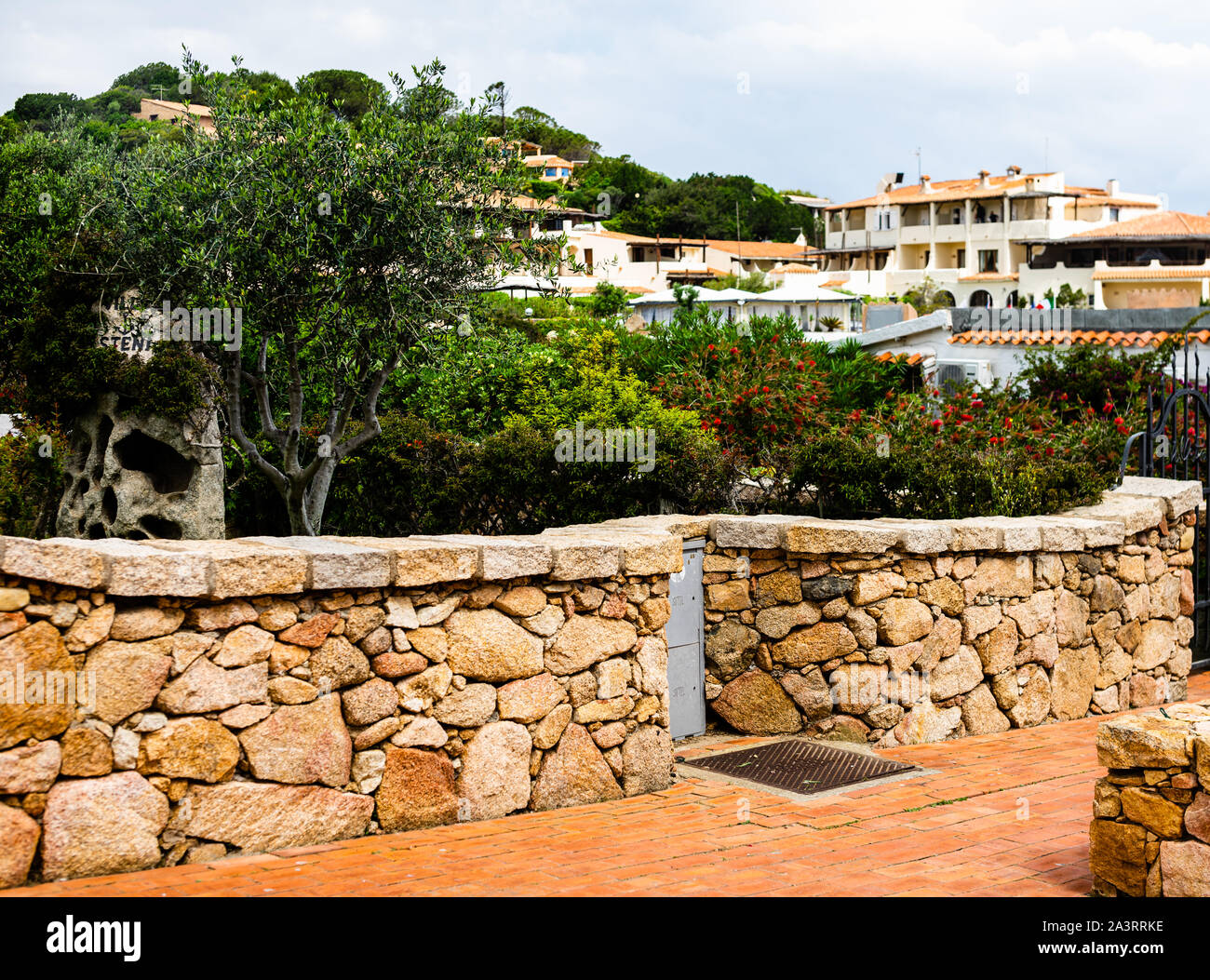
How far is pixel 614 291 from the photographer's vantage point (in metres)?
31.7

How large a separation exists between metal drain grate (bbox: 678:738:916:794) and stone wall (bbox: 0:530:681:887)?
53 centimetres

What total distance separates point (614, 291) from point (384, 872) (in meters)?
27.9

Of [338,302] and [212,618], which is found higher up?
[338,302]

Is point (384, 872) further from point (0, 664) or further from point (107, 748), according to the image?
point (0, 664)

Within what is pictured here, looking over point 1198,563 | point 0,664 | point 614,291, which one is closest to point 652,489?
point 1198,563

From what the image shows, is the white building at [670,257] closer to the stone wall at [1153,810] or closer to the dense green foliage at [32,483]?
the dense green foliage at [32,483]

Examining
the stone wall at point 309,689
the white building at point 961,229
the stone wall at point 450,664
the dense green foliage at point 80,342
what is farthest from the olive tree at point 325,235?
the white building at point 961,229

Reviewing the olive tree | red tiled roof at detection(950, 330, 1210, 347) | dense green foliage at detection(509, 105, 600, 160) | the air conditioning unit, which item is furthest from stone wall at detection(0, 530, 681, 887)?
dense green foliage at detection(509, 105, 600, 160)

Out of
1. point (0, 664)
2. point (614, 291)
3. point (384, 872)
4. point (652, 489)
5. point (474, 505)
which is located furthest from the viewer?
point (614, 291)

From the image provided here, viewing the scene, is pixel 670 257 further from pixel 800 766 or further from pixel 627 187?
pixel 800 766

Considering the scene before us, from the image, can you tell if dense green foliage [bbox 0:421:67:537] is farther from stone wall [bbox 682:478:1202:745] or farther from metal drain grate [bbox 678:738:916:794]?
metal drain grate [bbox 678:738:916:794]

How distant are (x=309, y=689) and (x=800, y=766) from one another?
2.94 metres

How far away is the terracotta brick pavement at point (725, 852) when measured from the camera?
4.44m

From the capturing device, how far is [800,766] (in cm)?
666
